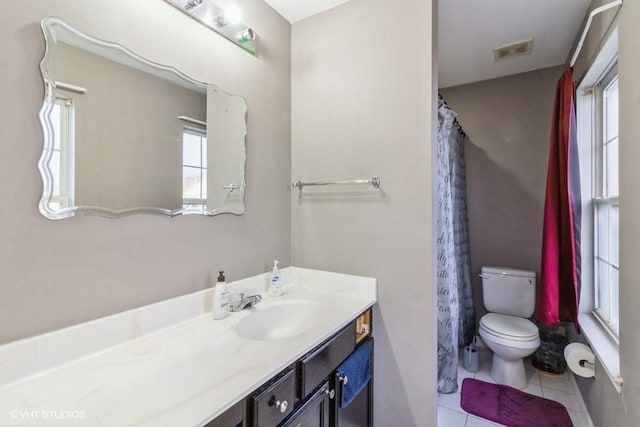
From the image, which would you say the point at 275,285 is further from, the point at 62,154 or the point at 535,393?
the point at 535,393

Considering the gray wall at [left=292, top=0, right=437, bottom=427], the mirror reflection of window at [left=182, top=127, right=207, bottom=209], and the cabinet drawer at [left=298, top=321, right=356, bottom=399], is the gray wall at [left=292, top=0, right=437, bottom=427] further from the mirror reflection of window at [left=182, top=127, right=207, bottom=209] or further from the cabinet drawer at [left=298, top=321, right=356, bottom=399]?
the mirror reflection of window at [left=182, top=127, right=207, bottom=209]

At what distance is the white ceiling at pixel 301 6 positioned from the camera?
1.62 meters

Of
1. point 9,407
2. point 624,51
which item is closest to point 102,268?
point 9,407

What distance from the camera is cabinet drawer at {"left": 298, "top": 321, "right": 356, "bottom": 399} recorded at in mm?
966

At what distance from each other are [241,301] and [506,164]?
102 inches

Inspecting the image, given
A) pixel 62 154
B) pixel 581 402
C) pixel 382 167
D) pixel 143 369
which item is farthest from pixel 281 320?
pixel 581 402

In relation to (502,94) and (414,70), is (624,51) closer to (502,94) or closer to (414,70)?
(414,70)

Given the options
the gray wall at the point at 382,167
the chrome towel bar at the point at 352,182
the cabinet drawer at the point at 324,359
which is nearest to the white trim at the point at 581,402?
the gray wall at the point at 382,167

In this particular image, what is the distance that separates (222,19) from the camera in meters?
1.32

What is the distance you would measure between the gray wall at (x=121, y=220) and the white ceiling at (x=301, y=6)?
57mm

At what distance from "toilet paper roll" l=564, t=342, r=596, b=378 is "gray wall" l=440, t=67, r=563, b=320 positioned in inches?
38.9

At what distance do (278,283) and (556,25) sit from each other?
97.8 inches

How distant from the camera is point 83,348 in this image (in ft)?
2.93

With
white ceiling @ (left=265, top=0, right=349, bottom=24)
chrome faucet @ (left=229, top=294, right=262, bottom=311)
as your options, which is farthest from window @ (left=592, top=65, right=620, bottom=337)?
chrome faucet @ (left=229, top=294, right=262, bottom=311)
